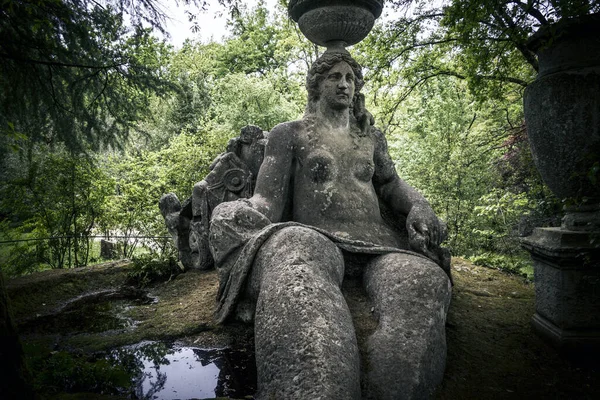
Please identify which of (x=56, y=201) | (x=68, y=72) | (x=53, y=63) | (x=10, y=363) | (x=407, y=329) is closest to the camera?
(x=10, y=363)

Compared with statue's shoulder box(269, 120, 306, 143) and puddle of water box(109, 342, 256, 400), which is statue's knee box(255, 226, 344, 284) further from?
statue's shoulder box(269, 120, 306, 143)

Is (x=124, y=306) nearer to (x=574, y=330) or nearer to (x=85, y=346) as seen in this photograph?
(x=85, y=346)

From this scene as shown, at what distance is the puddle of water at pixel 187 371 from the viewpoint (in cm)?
213

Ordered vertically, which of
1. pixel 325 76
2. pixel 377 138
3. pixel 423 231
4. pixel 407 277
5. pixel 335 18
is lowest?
pixel 407 277

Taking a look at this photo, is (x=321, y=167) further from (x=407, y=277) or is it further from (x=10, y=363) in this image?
(x=10, y=363)

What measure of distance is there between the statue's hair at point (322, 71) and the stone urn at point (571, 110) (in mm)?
1308

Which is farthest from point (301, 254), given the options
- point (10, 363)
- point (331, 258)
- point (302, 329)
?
point (10, 363)

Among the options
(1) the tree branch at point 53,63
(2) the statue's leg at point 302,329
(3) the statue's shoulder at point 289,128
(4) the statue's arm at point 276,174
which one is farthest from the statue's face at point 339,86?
(1) the tree branch at point 53,63

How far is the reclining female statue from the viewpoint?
1830mm

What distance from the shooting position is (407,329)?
2.08 meters

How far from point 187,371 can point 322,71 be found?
2.34 meters

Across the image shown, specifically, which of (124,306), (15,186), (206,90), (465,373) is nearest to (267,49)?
(206,90)

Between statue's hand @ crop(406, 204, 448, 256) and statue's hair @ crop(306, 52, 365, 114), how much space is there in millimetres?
1185

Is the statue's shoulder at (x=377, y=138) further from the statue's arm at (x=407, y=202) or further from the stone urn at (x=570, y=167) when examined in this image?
the stone urn at (x=570, y=167)
